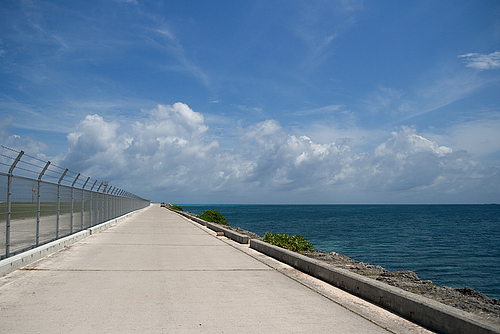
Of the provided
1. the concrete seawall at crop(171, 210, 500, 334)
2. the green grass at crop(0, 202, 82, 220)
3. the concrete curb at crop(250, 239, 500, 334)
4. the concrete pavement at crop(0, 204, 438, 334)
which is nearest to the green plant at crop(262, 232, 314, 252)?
the concrete pavement at crop(0, 204, 438, 334)

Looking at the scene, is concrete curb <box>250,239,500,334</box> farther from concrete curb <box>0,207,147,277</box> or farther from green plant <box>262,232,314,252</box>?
concrete curb <box>0,207,147,277</box>

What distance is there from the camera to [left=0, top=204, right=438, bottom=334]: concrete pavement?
5.38m

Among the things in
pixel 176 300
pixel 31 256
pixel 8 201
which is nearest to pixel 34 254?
pixel 31 256

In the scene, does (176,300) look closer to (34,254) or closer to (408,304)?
(408,304)

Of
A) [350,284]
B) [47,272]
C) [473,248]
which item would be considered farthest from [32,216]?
[473,248]

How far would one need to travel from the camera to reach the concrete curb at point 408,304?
502 cm

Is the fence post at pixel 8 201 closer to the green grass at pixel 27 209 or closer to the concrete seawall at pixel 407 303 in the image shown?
the green grass at pixel 27 209

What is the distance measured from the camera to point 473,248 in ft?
118

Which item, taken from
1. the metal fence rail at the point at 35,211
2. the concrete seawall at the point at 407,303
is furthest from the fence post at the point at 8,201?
the concrete seawall at the point at 407,303

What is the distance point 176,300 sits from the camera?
22.1 feet

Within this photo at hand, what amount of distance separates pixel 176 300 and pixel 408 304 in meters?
3.83

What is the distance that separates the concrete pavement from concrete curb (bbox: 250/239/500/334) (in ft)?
0.67

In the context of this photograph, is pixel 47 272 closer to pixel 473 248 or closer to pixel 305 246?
pixel 305 246

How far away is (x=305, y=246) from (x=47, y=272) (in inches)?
385
